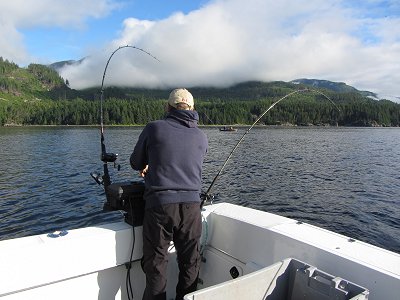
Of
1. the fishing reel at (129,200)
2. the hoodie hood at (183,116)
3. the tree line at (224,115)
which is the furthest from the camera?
the tree line at (224,115)

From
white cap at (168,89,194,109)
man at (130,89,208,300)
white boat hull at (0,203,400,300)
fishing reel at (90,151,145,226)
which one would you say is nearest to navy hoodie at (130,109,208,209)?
man at (130,89,208,300)

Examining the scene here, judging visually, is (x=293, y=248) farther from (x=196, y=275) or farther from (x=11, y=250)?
(x=11, y=250)

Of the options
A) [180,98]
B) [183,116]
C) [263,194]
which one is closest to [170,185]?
[183,116]

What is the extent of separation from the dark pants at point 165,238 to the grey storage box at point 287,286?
0.90 meters

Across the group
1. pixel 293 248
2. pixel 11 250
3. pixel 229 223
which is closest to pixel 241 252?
pixel 229 223

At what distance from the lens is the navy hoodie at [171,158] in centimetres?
372

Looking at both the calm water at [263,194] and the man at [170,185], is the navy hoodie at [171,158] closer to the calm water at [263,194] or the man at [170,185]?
the man at [170,185]

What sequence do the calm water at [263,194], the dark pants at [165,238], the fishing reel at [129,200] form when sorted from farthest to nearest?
the calm water at [263,194], the fishing reel at [129,200], the dark pants at [165,238]

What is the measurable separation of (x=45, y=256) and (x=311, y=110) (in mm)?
176643

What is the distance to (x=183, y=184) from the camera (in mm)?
3773

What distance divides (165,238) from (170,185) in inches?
21.8

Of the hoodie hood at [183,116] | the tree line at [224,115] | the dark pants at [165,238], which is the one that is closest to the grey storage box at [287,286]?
the dark pants at [165,238]

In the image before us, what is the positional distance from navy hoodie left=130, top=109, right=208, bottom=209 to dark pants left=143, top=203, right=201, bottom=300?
0.11m

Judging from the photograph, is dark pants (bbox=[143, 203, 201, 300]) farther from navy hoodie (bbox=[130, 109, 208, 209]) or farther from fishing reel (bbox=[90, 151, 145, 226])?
fishing reel (bbox=[90, 151, 145, 226])
